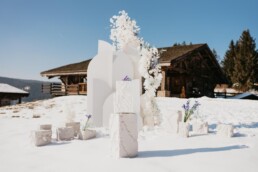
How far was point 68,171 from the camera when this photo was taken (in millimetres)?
4070

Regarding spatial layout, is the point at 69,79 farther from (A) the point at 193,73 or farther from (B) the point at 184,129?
(B) the point at 184,129

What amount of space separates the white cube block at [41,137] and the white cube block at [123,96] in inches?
86.9

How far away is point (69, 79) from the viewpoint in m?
25.7

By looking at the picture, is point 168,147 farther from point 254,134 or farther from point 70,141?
point 254,134

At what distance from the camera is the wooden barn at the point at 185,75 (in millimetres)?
22266

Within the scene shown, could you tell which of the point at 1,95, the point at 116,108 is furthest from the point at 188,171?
the point at 1,95

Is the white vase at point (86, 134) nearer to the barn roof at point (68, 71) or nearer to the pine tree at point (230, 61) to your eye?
the barn roof at point (68, 71)

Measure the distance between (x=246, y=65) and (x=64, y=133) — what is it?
1601 inches

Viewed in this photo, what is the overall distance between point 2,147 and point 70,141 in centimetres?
143

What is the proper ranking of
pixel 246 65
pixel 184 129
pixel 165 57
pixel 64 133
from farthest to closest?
pixel 246 65
pixel 165 57
pixel 184 129
pixel 64 133

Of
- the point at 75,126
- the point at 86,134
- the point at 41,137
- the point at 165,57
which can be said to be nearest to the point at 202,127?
the point at 86,134

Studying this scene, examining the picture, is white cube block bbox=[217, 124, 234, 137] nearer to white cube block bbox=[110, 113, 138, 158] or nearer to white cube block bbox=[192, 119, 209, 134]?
white cube block bbox=[192, 119, 209, 134]

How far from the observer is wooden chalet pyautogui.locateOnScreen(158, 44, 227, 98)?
71.3ft

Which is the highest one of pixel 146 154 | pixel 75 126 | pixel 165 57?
pixel 165 57
